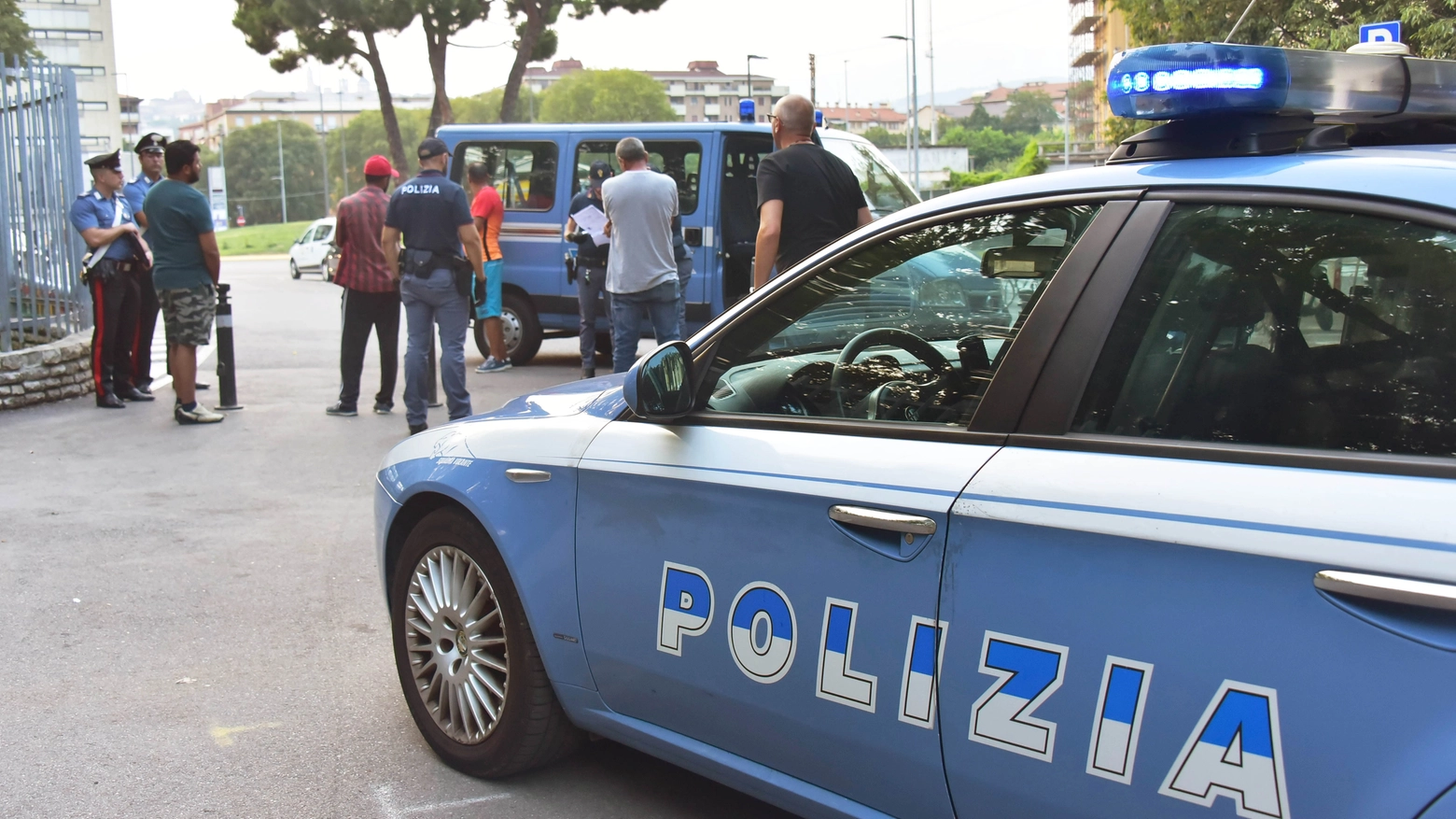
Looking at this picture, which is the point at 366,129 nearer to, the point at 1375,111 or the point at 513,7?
the point at 513,7

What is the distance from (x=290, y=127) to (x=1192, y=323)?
141 metres

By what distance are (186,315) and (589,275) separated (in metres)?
3.20

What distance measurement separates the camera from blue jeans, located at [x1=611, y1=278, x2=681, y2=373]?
8477mm

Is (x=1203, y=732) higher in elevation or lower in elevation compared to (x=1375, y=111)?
lower

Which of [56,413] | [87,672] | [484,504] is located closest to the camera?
[484,504]

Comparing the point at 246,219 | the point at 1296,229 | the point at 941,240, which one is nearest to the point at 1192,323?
the point at 1296,229

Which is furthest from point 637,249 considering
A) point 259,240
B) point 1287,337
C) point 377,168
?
point 259,240

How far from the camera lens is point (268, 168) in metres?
128

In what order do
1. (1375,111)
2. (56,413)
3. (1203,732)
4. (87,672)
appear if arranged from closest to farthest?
(1203,732), (1375,111), (87,672), (56,413)

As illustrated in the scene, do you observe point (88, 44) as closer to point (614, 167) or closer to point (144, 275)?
point (614, 167)

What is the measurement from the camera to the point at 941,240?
8.61ft

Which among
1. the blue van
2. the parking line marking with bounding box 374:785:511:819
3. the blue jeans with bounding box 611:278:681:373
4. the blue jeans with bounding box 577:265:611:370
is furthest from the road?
the blue van

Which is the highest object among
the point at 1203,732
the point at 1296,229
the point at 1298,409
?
the point at 1296,229

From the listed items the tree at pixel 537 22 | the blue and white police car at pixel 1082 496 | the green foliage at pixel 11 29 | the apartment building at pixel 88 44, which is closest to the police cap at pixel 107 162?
the blue and white police car at pixel 1082 496
